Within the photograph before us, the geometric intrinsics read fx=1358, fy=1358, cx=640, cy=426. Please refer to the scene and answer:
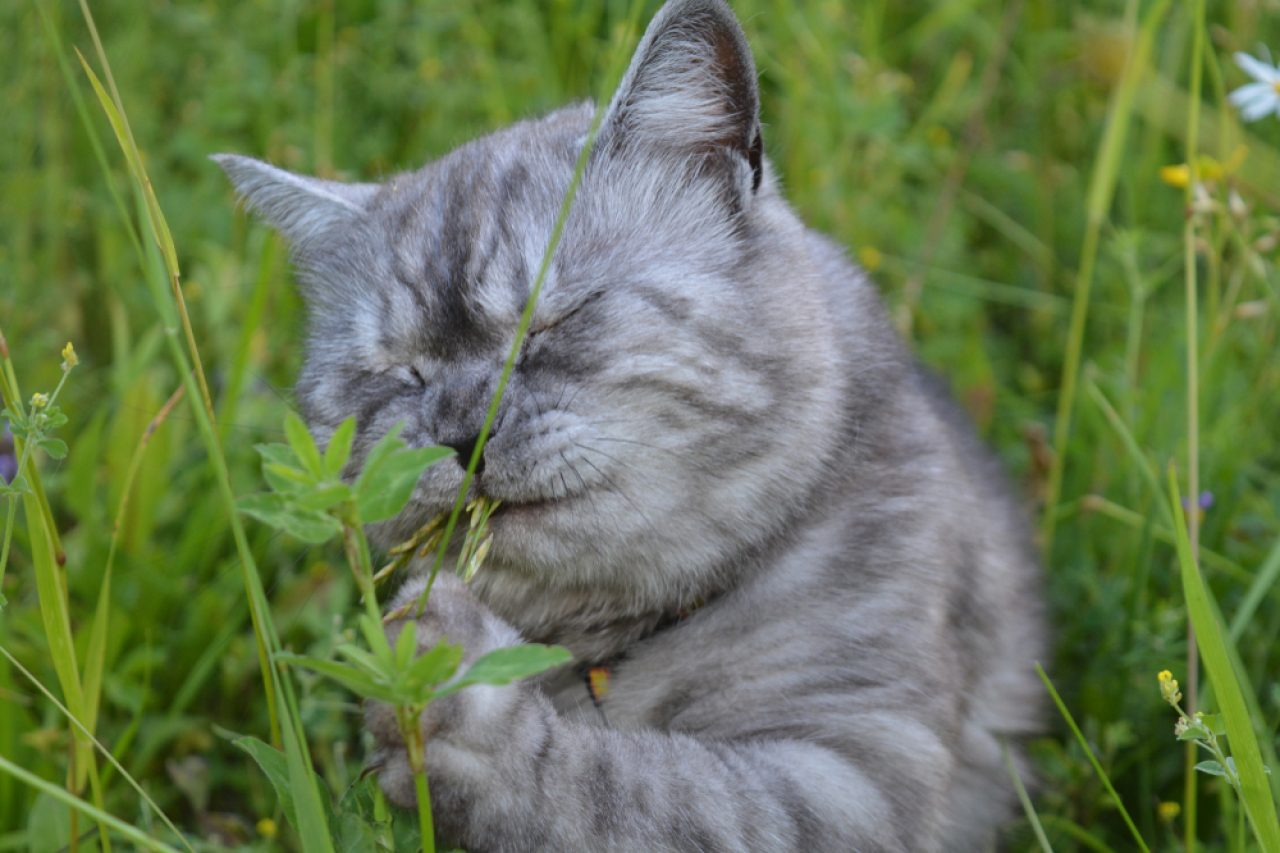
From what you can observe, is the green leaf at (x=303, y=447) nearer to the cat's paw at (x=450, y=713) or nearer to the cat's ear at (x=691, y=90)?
the cat's paw at (x=450, y=713)

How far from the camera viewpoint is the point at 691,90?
7.24ft

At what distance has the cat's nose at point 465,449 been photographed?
1.92 m

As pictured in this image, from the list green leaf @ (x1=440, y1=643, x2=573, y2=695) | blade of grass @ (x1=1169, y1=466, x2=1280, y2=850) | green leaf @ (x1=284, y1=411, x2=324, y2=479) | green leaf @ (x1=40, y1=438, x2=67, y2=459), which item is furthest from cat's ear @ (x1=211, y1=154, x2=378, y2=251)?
blade of grass @ (x1=1169, y1=466, x2=1280, y2=850)

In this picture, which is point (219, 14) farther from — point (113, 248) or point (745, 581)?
point (745, 581)

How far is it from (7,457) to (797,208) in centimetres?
179

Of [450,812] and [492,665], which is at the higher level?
[492,665]

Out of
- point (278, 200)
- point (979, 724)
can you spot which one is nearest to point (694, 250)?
point (278, 200)

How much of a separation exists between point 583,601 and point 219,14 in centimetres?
319

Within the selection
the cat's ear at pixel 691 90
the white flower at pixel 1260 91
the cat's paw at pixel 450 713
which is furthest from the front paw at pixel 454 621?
the white flower at pixel 1260 91

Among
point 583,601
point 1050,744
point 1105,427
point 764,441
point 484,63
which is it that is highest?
point 484,63

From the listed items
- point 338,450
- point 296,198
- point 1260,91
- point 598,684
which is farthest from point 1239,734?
point 296,198

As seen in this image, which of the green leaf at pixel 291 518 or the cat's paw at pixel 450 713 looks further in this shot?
the cat's paw at pixel 450 713

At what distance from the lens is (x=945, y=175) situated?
4379mm

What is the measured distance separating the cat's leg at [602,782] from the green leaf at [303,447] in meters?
0.35
